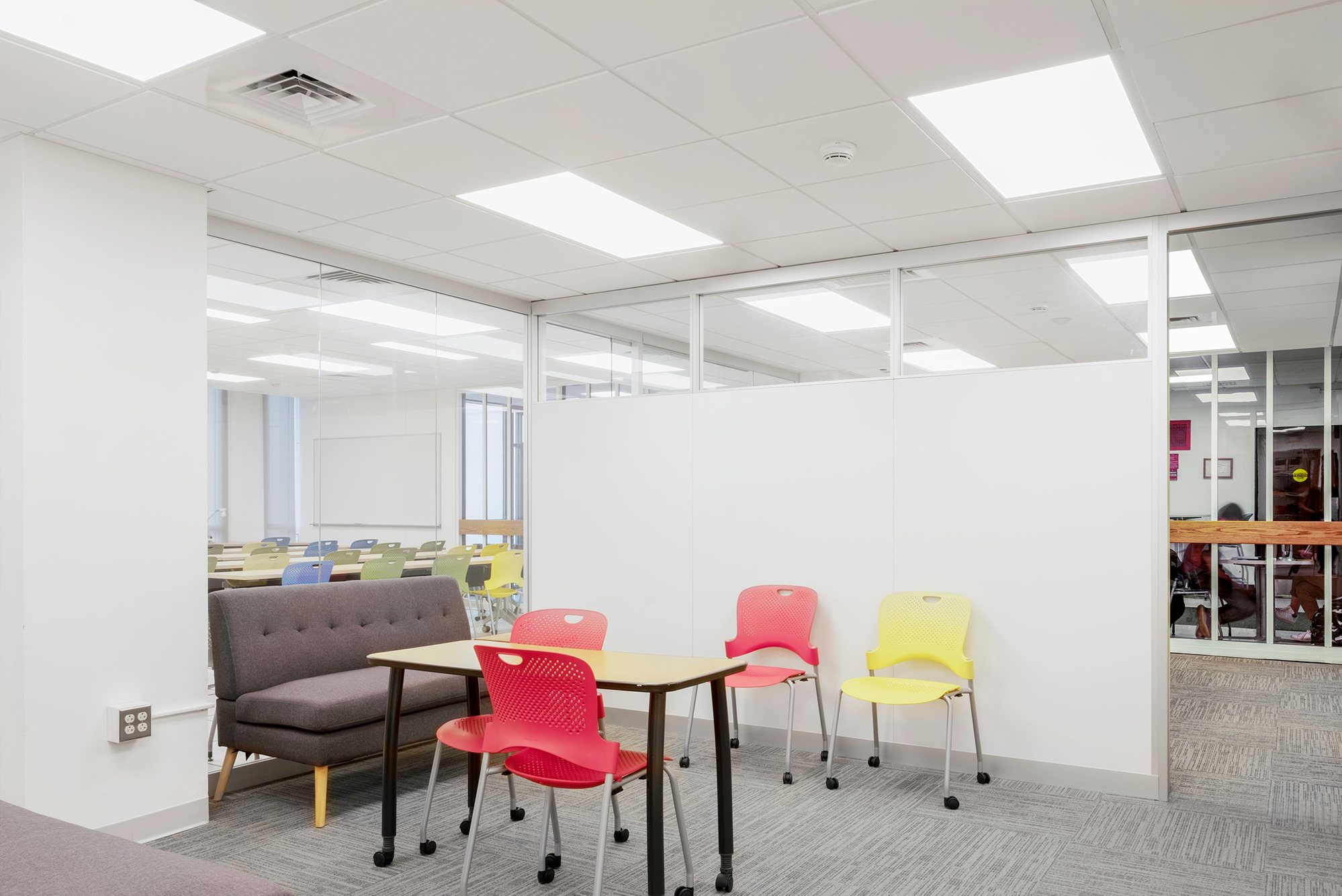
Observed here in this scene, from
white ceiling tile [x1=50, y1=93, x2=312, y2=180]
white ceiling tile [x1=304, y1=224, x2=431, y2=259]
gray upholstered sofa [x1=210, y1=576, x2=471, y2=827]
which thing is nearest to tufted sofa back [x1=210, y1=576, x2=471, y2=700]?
gray upholstered sofa [x1=210, y1=576, x2=471, y2=827]

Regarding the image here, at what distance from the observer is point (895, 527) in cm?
523

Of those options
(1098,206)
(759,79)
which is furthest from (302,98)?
(1098,206)

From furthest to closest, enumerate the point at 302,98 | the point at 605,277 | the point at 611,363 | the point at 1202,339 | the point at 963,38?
the point at 1202,339 → the point at 611,363 → the point at 605,277 → the point at 302,98 → the point at 963,38

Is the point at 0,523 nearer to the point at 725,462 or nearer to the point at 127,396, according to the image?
the point at 127,396

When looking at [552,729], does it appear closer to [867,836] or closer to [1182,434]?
[867,836]

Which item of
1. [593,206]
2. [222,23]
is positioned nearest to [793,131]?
[593,206]

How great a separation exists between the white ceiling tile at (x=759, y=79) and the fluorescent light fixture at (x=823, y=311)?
2118 millimetres

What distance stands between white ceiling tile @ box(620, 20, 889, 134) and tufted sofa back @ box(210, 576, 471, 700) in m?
3.06

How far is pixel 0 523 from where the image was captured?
366 cm

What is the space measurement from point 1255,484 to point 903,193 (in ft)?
21.4

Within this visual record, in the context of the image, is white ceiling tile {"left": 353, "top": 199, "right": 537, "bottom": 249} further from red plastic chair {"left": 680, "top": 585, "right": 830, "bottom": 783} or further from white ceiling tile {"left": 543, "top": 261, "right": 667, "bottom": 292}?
red plastic chair {"left": 680, "top": 585, "right": 830, "bottom": 783}

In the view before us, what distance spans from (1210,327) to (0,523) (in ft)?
26.1

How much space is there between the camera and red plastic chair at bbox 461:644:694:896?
296 centimetres

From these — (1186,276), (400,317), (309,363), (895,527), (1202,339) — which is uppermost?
(1186,276)
